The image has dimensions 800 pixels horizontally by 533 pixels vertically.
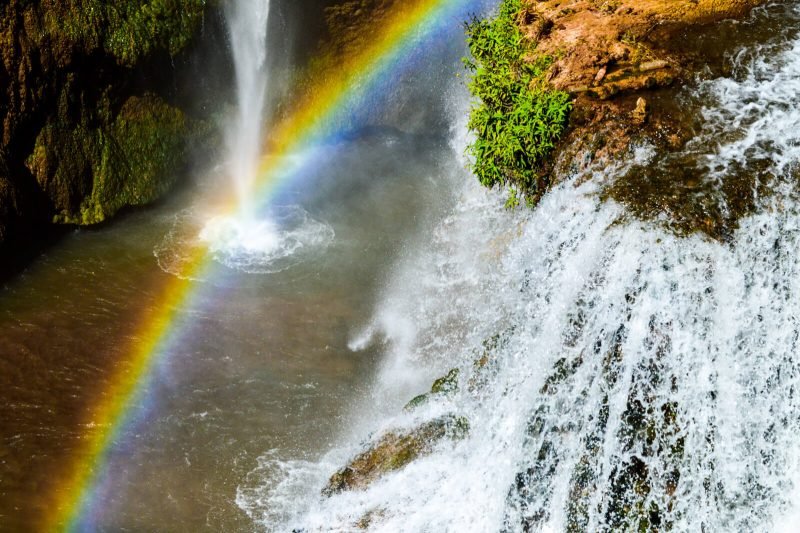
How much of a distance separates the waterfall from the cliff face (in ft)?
2.28

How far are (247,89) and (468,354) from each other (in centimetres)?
781

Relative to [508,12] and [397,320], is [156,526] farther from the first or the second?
[508,12]

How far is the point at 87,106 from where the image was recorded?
35.1ft

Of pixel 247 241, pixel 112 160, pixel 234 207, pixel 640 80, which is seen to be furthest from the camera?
pixel 234 207

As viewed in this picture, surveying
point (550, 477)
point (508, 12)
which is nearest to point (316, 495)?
point (550, 477)

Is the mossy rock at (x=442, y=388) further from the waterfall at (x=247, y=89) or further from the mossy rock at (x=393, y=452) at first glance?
the waterfall at (x=247, y=89)

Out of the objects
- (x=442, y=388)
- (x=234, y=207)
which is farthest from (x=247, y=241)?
(x=442, y=388)

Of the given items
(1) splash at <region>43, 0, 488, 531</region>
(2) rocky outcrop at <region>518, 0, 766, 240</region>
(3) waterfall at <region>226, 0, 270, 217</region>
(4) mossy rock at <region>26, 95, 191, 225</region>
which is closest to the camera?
(2) rocky outcrop at <region>518, 0, 766, 240</region>

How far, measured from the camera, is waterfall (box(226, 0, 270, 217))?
12.2 meters

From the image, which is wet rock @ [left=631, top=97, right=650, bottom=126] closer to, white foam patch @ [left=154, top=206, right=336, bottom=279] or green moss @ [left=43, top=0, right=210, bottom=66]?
white foam patch @ [left=154, top=206, right=336, bottom=279]

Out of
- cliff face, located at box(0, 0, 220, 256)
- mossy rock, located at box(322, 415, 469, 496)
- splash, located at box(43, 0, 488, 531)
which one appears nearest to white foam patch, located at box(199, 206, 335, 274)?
splash, located at box(43, 0, 488, 531)

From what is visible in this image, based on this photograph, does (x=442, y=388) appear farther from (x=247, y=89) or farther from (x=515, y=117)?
(x=247, y=89)

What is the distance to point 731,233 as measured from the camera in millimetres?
5820

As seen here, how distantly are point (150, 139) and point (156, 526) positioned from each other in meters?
6.92
